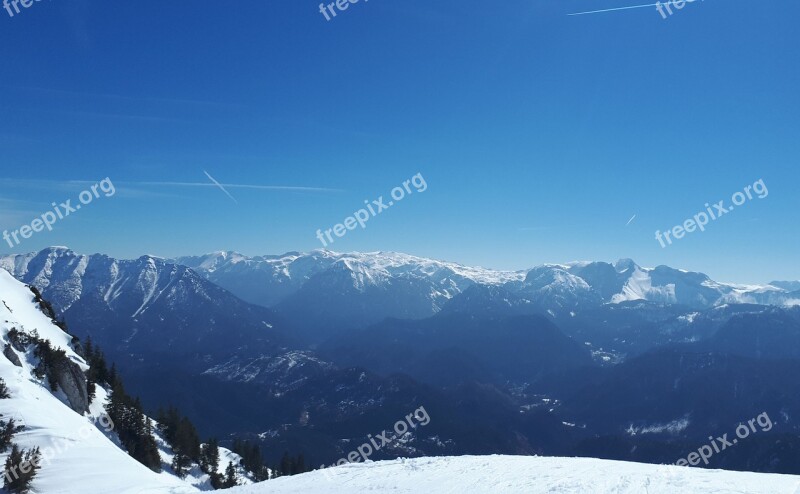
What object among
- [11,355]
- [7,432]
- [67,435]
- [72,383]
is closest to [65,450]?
[67,435]

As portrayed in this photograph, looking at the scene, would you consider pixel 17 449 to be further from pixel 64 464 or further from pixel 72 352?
pixel 72 352

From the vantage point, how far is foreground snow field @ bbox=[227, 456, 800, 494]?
23375 millimetres

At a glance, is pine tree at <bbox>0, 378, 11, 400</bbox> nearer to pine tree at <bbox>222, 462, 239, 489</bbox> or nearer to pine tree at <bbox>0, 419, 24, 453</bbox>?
pine tree at <bbox>0, 419, 24, 453</bbox>

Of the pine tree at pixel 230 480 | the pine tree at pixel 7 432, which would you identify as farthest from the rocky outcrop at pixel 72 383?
the pine tree at pixel 230 480

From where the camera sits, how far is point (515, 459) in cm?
3238

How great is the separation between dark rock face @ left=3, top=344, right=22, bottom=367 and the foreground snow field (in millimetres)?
43228

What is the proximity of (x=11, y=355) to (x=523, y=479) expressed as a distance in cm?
6036

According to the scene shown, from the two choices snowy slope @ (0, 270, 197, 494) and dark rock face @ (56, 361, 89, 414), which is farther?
dark rock face @ (56, 361, 89, 414)

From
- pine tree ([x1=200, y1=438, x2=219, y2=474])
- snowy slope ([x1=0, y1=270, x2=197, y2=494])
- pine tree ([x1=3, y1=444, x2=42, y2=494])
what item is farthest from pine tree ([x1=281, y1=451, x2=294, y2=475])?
pine tree ([x1=3, y1=444, x2=42, y2=494])

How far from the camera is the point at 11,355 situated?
180ft

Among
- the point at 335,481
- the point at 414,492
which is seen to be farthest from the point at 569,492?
the point at 335,481

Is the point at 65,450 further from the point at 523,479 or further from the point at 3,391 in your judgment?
the point at 523,479

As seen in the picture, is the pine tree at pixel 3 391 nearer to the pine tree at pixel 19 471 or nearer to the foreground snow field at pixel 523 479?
the pine tree at pixel 19 471

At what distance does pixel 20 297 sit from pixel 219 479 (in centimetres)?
4988
